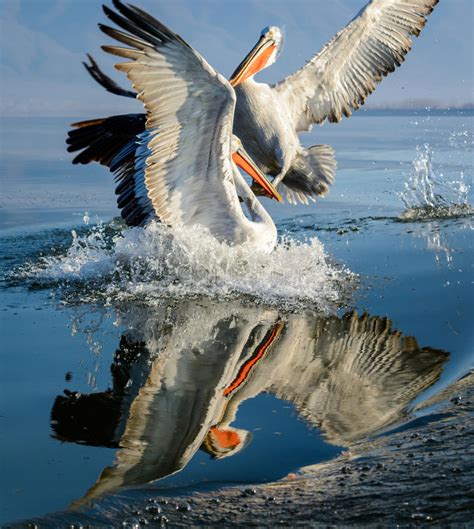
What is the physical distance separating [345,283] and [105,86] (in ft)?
7.78

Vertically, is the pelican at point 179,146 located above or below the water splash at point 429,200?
below

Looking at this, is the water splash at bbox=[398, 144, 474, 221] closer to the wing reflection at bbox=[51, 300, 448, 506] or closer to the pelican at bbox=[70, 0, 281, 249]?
the pelican at bbox=[70, 0, 281, 249]

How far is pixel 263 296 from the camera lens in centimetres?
526

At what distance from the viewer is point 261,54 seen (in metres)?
6.73

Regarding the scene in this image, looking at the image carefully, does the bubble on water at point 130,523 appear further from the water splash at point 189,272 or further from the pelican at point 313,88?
the pelican at point 313,88

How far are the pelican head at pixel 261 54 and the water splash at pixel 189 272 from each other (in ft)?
4.27

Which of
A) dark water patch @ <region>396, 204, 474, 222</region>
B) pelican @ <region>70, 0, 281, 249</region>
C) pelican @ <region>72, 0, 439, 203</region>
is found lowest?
pelican @ <region>70, 0, 281, 249</region>

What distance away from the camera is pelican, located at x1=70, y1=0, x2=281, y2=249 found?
4.74 metres

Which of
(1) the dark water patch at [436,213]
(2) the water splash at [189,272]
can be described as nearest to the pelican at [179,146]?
(2) the water splash at [189,272]

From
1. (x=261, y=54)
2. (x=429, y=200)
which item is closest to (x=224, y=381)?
(x=261, y=54)

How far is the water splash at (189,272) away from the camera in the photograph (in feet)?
17.5

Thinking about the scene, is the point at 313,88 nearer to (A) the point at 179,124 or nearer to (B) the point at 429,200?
(B) the point at 429,200

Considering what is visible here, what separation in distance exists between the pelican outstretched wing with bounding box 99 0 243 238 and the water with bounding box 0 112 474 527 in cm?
22

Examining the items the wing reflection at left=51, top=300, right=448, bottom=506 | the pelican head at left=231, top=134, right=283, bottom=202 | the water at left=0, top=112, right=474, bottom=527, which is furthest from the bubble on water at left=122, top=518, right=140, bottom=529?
the pelican head at left=231, top=134, right=283, bottom=202
